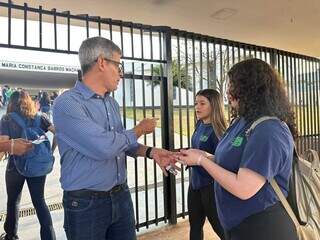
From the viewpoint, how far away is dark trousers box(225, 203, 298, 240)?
176 centimetres

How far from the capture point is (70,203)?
1953mm

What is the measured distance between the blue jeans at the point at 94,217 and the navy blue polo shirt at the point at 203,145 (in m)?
1.23

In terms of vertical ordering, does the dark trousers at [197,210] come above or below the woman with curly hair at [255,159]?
below

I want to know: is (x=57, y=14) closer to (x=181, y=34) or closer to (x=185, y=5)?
(x=181, y=34)

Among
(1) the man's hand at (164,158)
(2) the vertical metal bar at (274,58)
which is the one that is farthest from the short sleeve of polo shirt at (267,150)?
(2) the vertical metal bar at (274,58)

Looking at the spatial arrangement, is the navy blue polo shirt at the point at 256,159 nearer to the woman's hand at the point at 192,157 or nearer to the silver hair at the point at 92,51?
the woman's hand at the point at 192,157

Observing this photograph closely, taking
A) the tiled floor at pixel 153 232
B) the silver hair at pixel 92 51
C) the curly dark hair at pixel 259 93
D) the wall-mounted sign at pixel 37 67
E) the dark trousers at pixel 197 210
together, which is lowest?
the tiled floor at pixel 153 232

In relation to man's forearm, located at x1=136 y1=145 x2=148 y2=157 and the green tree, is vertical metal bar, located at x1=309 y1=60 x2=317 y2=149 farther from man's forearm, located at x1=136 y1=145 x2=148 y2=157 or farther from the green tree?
man's forearm, located at x1=136 y1=145 x2=148 y2=157

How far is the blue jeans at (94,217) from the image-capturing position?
1.93 m

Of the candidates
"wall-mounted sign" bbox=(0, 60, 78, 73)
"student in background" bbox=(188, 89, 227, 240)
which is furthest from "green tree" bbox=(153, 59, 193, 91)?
"student in background" bbox=(188, 89, 227, 240)

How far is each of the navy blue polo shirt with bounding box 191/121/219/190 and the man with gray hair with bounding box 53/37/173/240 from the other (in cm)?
120

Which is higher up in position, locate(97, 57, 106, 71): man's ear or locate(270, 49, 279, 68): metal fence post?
locate(270, 49, 279, 68): metal fence post

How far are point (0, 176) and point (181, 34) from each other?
4.06 meters

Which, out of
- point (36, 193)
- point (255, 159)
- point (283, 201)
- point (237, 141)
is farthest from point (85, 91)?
point (36, 193)
